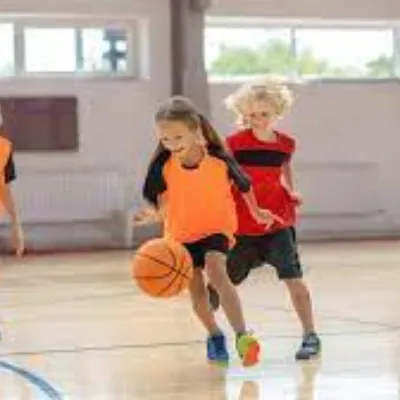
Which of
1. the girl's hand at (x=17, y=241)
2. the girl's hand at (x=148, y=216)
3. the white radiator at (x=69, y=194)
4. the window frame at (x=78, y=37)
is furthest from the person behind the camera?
the window frame at (x=78, y=37)

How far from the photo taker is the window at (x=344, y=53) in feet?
49.6

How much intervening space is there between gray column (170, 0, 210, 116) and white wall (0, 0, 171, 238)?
0.10m

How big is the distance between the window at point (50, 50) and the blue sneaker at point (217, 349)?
8.73 meters

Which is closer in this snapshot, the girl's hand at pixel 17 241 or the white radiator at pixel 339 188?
the girl's hand at pixel 17 241

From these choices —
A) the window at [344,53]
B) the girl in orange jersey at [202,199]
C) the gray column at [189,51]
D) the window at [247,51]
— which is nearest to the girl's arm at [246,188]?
the girl in orange jersey at [202,199]

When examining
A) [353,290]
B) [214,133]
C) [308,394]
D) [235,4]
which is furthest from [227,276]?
[235,4]

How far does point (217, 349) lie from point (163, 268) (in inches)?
22.7

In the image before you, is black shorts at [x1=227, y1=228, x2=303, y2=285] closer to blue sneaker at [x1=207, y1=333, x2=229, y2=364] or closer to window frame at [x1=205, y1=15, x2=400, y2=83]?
blue sneaker at [x1=207, y1=333, x2=229, y2=364]

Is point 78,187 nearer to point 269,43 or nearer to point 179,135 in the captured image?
point 269,43

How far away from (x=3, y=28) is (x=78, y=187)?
201cm

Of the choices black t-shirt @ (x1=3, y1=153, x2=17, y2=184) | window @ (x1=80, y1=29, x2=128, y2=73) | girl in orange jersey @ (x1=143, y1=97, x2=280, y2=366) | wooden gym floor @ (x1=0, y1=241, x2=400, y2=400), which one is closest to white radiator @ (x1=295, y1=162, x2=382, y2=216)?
window @ (x1=80, y1=29, x2=128, y2=73)

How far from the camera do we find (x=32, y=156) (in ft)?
45.2

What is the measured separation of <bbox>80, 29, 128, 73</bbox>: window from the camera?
1412 centimetres

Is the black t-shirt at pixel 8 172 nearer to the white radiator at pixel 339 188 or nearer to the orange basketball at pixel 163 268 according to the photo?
the orange basketball at pixel 163 268
